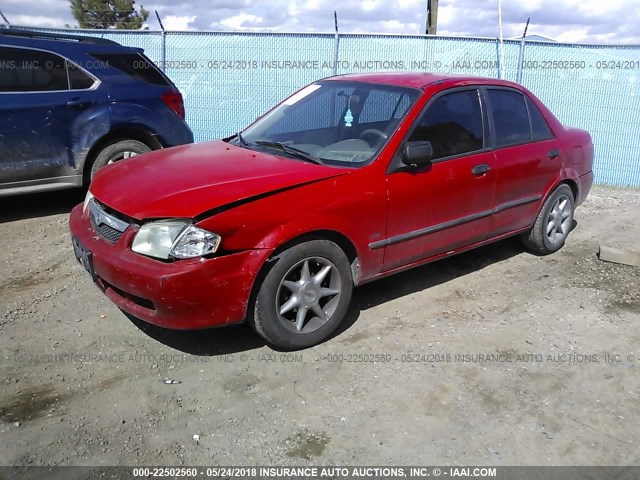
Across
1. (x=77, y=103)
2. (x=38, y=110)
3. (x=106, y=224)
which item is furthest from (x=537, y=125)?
(x=38, y=110)

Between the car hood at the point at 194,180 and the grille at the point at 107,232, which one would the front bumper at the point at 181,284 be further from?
the car hood at the point at 194,180

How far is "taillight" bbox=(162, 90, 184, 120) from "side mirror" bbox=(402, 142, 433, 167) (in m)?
3.79

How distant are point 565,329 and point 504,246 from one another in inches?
72.3

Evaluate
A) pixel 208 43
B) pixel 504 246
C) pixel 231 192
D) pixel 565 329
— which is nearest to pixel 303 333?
pixel 231 192

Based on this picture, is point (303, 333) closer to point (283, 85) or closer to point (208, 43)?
point (283, 85)

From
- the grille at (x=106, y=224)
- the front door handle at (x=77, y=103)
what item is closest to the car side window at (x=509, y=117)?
the grille at (x=106, y=224)

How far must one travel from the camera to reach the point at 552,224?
561 cm

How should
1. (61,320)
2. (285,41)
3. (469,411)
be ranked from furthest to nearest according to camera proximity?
(285,41), (61,320), (469,411)

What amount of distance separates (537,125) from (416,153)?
6.17 feet

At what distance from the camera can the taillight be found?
683 cm

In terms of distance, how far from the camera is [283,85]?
9.65 metres

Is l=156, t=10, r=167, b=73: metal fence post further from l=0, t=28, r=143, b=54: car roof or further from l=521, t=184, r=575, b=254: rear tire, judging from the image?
l=521, t=184, r=575, b=254: rear tire

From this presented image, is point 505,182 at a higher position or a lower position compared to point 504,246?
higher

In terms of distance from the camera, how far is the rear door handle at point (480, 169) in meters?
4.49
